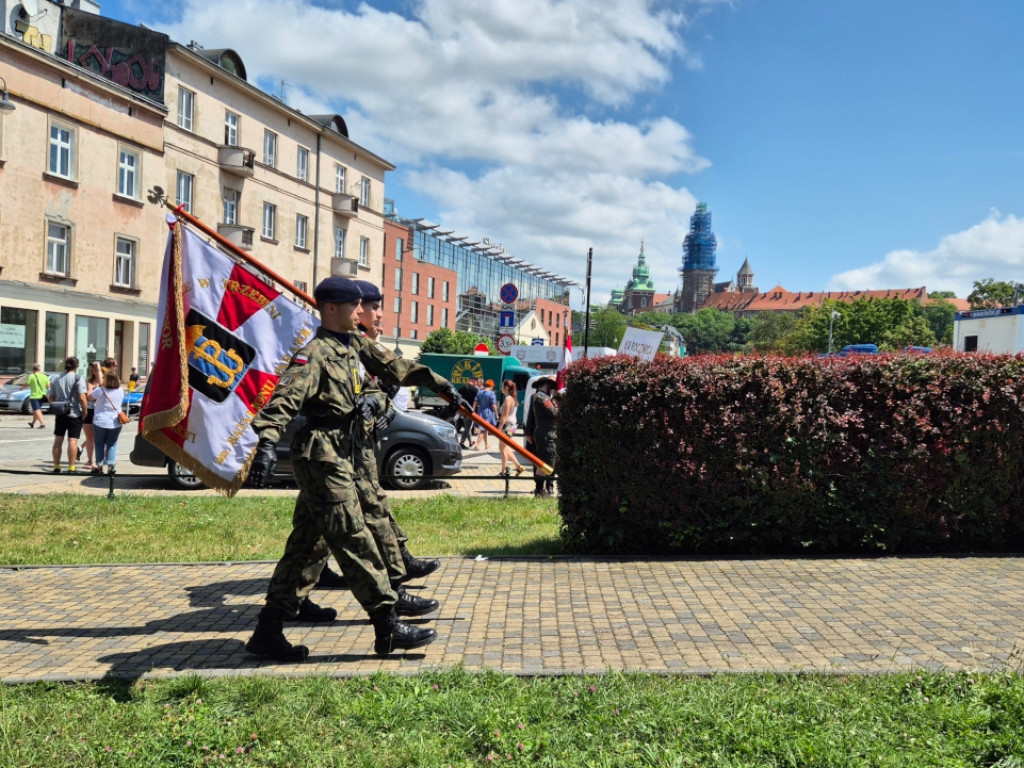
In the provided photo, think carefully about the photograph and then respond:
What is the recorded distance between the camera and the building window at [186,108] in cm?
3750

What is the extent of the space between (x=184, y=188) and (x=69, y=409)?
2705 centimetres

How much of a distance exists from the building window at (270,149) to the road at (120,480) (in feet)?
88.9

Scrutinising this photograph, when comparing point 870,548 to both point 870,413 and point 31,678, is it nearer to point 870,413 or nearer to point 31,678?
point 870,413

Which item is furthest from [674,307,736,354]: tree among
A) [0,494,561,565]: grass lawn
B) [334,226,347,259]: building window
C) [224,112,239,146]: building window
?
[0,494,561,565]: grass lawn

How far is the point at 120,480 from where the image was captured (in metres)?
14.0

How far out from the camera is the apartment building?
1185 inches

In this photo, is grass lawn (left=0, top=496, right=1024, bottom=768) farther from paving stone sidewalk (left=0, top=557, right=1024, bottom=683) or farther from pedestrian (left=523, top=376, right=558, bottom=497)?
pedestrian (left=523, top=376, right=558, bottom=497)

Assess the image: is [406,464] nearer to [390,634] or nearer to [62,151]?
[390,634]

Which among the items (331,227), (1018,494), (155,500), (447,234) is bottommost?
(155,500)

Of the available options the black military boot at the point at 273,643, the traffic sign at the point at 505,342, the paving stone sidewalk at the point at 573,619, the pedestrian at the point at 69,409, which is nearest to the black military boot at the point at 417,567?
the paving stone sidewalk at the point at 573,619

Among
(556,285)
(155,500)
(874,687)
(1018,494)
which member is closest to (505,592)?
(874,687)

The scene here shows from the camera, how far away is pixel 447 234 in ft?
301

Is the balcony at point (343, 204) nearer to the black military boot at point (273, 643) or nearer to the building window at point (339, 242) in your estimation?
the building window at point (339, 242)

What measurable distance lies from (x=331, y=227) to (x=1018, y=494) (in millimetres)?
45640
